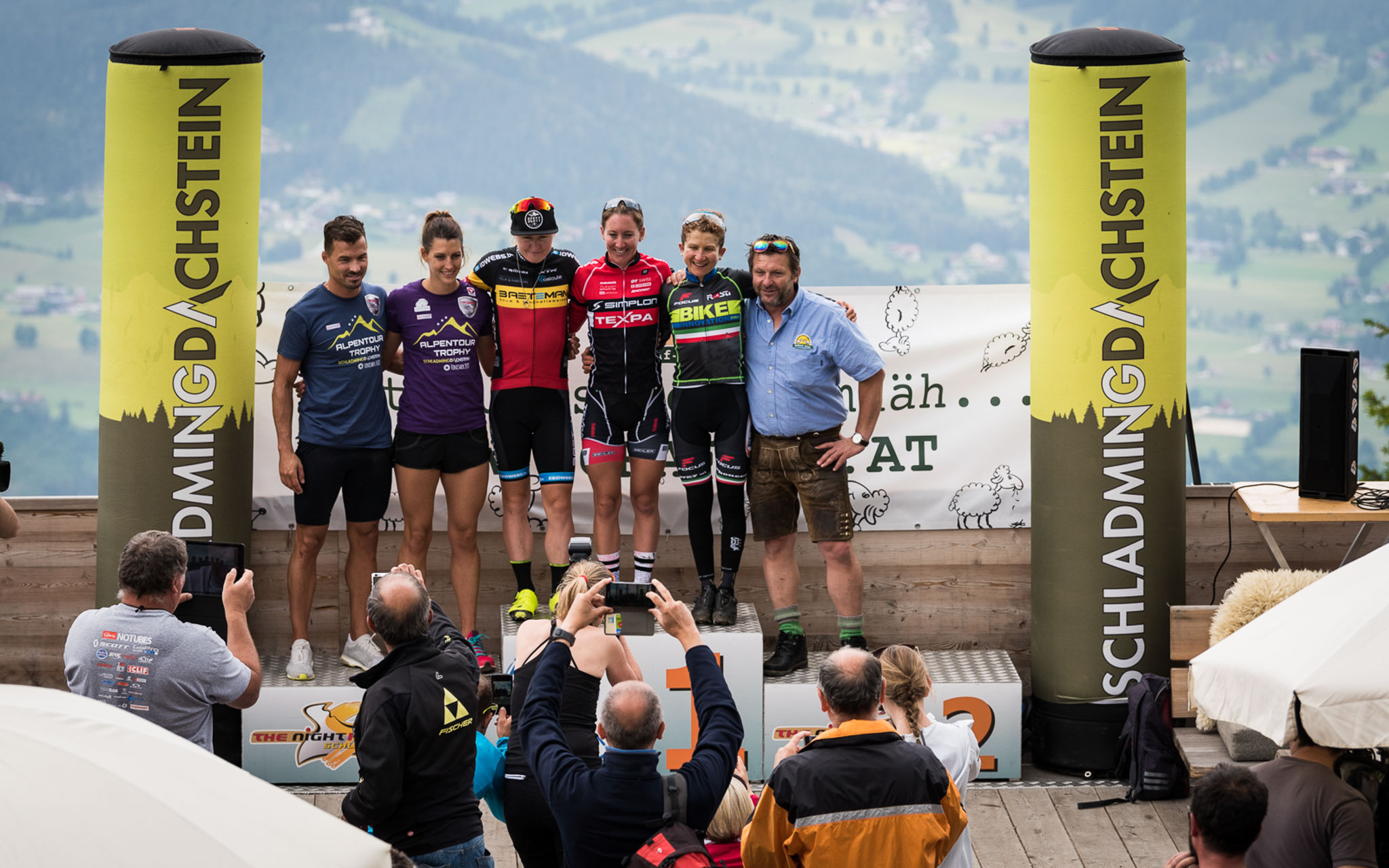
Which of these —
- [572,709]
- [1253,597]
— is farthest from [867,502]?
[572,709]

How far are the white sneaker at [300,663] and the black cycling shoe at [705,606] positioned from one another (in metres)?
1.66

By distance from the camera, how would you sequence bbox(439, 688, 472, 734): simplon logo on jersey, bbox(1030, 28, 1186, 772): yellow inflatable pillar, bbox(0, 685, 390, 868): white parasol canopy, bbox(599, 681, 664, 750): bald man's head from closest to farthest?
bbox(0, 685, 390, 868): white parasol canopy, bbox(599, 681, 664, 750): bald man's head, bbox(439, 688, 472, 734): simplon logo on jersey, bbox(1030, 28, 1186, 772): yellow inflatable pillar

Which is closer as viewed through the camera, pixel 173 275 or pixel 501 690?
pixel 501 690

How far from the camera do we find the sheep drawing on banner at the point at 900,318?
6391 mm

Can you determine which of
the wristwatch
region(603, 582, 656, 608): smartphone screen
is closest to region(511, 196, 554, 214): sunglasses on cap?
region(603, 582, 656, 608): smartphone screen

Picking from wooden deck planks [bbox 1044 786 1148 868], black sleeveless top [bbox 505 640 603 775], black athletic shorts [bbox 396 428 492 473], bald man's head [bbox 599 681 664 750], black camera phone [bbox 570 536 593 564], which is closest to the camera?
bald man's head [bbox 599 681 664 750]

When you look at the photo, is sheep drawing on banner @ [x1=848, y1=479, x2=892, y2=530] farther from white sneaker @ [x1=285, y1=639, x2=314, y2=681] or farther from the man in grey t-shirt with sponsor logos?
the man in grey t-shirt with sponsor logos

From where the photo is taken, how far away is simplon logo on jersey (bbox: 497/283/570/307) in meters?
5.91

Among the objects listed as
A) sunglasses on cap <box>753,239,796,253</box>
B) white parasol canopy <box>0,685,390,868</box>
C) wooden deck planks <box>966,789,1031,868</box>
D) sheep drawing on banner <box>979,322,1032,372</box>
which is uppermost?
sunglasses on cap <box>753,239,796,253</box>

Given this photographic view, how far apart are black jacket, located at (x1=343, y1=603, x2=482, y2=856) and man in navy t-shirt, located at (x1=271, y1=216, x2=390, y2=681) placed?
8.26 ft

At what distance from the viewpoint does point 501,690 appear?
408 centimetres

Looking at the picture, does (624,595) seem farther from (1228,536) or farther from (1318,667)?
(1228,536)

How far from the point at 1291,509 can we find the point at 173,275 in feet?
15.6

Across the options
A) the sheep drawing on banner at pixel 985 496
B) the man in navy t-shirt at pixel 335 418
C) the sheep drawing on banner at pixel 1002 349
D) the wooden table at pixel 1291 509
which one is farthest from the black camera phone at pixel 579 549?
the wooden table at pixel 1291 509
